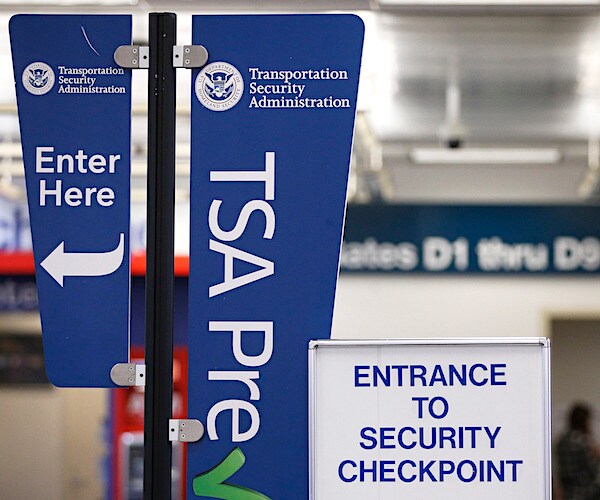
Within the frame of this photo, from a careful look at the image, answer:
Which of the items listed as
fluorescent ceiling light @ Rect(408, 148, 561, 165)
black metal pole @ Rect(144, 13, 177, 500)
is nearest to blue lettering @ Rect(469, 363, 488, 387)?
black metal pole @ Rect(144, 13, 177, 500)

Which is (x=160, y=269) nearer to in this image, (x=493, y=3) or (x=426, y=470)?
(x=426, y=470)

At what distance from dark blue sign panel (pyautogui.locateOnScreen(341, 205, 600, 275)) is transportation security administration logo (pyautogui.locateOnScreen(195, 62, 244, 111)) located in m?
6.69

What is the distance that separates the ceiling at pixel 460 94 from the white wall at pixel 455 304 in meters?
0.74

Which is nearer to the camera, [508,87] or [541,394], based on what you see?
[541,394]

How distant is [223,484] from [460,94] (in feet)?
16.5

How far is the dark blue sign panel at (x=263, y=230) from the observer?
2463mm

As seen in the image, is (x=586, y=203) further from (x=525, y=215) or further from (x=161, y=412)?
(x=161, y=412)

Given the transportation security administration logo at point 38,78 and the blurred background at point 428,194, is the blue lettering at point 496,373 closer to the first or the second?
the transportation security administration logo at point 38,78

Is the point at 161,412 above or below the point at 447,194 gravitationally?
below

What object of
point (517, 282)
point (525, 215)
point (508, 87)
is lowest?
point (517, 282)

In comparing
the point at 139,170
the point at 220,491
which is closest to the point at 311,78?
the point at 220,491

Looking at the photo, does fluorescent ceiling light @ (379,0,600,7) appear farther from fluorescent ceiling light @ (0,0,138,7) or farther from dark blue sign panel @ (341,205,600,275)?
dark blue sign panel @ (341,205,600,275)

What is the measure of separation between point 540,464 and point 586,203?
7.25 metres

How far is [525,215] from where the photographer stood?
9.33 meters
